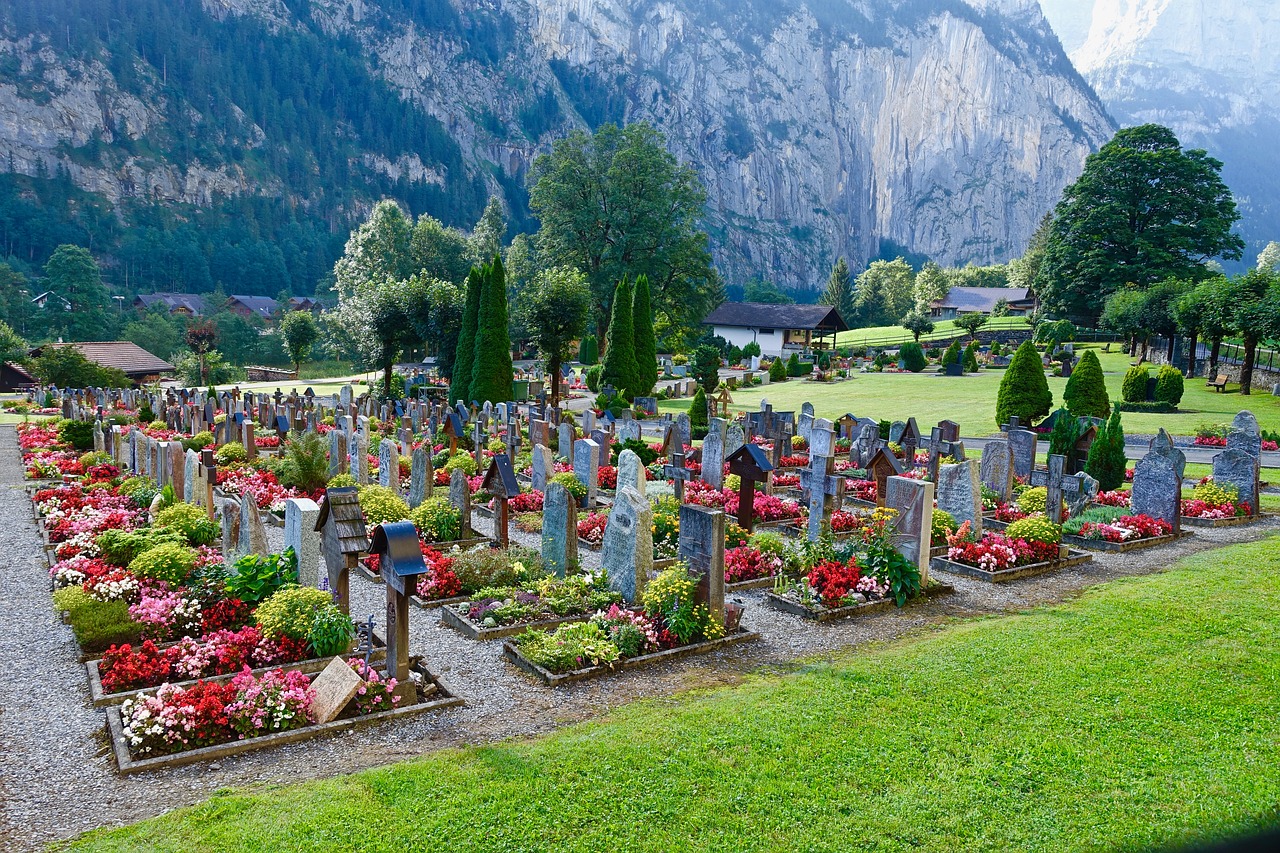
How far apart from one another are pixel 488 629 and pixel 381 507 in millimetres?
4905

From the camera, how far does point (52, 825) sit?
5.44 meters

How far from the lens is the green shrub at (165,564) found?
975cm

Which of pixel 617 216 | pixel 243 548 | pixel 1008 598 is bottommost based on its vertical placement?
pixel 1008 598

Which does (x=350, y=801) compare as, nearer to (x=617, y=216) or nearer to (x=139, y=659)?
(x=139, y=659)

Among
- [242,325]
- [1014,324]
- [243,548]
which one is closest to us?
[243,548]

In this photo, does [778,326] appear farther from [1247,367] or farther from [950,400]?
[1247,367]

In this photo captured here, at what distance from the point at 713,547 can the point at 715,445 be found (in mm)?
7655

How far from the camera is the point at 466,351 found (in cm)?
3431

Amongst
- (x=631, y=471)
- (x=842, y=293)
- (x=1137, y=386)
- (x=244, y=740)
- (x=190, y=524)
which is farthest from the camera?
(x=842, y=293)

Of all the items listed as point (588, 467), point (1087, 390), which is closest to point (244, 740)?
point (588, 467)

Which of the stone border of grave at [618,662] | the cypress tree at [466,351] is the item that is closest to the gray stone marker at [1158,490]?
the stone border of grave at [618,662]

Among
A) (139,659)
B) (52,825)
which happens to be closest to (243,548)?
(139,659)

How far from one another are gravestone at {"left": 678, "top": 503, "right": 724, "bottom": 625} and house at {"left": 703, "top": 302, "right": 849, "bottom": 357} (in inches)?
2234

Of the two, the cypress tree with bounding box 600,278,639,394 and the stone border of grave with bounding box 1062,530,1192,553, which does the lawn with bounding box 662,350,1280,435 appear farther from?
the stone border of grave with bounding box 1062,530,1192,553
